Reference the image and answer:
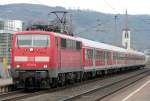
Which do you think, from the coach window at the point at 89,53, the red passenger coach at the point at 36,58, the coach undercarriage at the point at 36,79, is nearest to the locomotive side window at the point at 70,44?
the red passenger coach at the point at 36,58

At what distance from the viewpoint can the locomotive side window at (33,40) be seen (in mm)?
27391

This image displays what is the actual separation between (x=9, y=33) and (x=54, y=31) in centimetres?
866

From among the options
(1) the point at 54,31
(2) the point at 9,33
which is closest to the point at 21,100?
(1) the point at 54,31

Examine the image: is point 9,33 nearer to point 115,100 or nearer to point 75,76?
point 75,76

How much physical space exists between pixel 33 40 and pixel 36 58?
109 cm

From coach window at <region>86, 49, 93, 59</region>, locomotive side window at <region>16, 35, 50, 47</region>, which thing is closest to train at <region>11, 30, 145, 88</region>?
locomotive side window at <region>16, 35, 50, 47</region>

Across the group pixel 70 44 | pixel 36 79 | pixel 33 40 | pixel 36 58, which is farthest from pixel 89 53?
pixel 36 79

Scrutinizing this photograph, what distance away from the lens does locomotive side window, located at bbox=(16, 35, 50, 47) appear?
2739 cm

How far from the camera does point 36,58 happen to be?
27.1m

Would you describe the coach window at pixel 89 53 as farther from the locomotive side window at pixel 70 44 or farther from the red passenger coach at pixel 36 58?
the red passenger coach at pixel 36 58

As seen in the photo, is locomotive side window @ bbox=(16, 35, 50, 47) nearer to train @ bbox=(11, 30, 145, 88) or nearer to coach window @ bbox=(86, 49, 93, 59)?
train @ bbox=(11, 30, 145, 88)

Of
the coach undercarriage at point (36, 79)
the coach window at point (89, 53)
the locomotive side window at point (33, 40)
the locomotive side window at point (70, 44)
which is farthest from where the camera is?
the coach window at point (89, 53)

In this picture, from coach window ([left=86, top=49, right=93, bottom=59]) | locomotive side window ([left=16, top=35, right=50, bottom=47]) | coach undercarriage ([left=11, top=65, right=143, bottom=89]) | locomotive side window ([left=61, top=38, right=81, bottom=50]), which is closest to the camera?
coach undercarriage ([left=11, top=65, right=143, bottom=89])

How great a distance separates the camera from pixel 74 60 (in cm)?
3288
